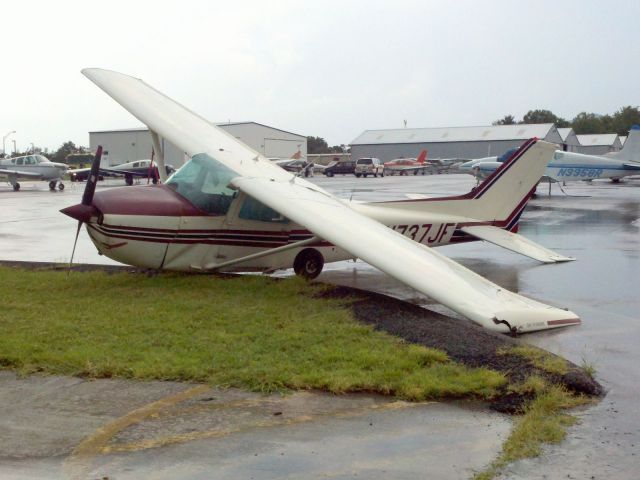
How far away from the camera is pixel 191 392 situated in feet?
18.6

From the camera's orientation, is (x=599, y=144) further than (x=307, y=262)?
Yes

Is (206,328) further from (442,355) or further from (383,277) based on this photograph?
(383,277)

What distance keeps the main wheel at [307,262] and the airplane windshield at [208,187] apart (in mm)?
1339

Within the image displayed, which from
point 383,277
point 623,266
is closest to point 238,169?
point 383,277

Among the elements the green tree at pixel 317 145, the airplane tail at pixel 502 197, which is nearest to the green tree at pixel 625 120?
the green tree at pixel 317 145

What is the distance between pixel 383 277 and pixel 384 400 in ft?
20.6

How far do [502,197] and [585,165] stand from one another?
3021 cm

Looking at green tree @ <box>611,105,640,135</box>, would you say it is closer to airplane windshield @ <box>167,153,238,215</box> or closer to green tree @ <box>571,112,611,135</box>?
green tree @ <box>571,112,611,135</box>

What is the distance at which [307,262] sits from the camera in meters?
10.8

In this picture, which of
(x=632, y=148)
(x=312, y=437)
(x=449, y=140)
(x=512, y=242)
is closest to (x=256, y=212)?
(x=512, y=242)

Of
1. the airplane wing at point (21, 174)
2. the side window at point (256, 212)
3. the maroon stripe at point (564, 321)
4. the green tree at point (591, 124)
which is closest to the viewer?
the maroon stripe at point (564, 321)

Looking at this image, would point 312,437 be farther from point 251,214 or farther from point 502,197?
point 502,197

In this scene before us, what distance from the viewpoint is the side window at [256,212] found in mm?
10312

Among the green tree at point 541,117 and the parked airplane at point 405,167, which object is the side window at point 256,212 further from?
the green tree at point 541,117
